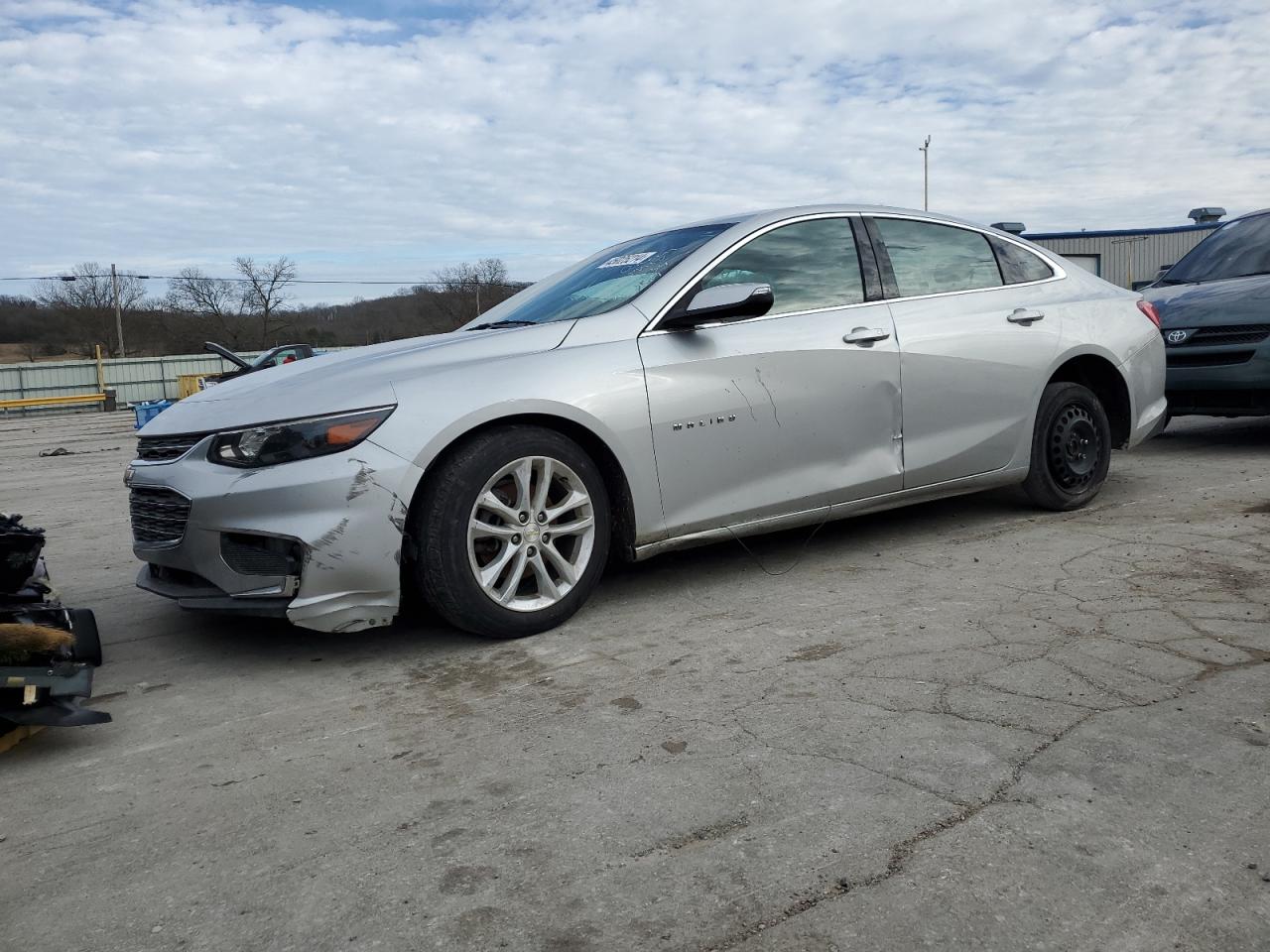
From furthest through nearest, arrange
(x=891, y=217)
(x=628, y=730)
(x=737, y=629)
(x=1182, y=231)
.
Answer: (x=1182, y=231), (x=891, y=217), (x=737, y=629), (x=628, y=730)

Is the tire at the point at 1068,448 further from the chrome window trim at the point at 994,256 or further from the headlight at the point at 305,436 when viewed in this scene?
the headlight at the point at 305,436

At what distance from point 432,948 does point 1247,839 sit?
1625mm

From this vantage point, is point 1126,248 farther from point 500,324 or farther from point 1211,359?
point 500,324

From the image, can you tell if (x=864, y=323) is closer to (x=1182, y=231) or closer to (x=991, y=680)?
(x=991, y=680)

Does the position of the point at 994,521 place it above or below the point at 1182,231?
below

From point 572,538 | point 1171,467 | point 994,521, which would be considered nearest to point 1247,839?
point 572,538

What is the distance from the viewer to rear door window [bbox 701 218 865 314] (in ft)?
14.6

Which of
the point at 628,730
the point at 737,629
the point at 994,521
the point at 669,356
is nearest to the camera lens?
the point at 628,730

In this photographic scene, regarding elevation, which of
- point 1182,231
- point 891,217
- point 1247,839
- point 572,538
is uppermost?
point 1182,231

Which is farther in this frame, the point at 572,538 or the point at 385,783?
the point at 572,538

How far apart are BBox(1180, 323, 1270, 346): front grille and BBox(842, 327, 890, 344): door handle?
3.69 meters

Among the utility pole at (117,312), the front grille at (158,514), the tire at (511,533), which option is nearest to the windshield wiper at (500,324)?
the tire at (511,533)

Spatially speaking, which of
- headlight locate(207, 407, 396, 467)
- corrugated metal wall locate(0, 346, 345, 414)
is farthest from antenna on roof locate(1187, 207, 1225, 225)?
corrugated metal wall locate(0, 346, 345, 414)

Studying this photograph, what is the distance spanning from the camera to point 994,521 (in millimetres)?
5398
